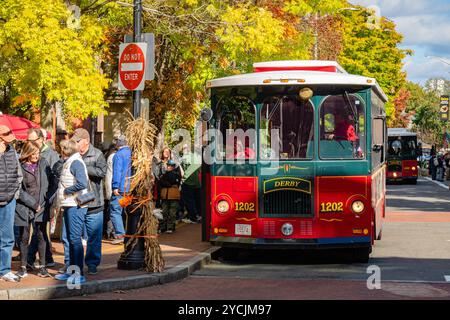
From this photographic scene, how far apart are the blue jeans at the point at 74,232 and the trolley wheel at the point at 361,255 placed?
506cm

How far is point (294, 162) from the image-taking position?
13898 mm

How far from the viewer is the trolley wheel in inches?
556

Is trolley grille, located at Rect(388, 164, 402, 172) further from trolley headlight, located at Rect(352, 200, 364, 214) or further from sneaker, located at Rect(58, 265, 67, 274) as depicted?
sneaker, located at Rect(58, 265, 67, 274)

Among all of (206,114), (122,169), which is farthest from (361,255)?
(122,169)

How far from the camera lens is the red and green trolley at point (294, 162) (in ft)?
45.0

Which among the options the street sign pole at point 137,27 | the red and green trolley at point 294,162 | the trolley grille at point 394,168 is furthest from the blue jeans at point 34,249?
the trolley grille at point 394,168

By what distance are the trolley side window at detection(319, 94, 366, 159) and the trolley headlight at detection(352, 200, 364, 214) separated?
0.76 metres

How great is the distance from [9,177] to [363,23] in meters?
60.5

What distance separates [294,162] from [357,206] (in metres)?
1.19

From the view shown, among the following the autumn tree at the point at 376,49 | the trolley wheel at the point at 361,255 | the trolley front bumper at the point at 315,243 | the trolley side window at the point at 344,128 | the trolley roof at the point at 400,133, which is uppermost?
the autumn tree at the point at 376,49

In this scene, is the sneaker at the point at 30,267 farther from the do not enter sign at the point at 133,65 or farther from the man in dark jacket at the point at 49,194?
the do not enter sign at the point at 133,65

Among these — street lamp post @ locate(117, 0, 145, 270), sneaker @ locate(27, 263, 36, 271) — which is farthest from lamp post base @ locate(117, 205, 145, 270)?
sneaker @ locate(27, 263, 36, 271)

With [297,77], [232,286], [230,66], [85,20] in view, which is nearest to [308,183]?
[297,77]

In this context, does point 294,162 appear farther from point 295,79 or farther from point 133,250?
point 133,250
